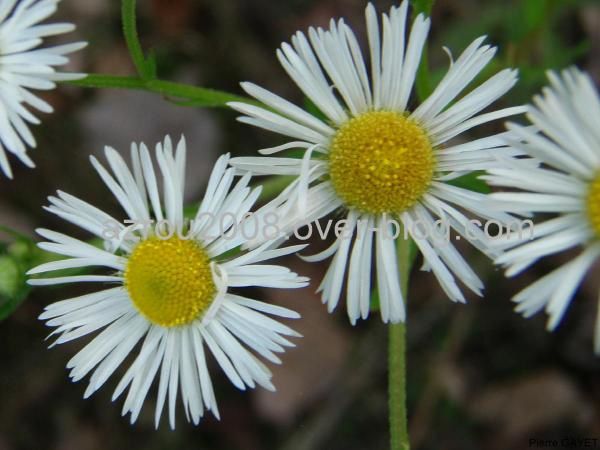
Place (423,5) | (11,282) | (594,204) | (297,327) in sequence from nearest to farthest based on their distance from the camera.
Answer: (594,204) → (423,5) → (11,282) → (297,327)

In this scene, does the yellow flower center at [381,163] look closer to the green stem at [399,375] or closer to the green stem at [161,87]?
the green stem at [399,375]

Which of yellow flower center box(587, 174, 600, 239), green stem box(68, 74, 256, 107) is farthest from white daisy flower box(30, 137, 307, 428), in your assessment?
yellow flower center box(587, 174, 600, 239)

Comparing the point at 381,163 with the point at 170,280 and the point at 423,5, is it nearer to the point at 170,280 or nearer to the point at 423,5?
the point at 423,5

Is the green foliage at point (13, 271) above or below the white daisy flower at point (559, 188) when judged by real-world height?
above

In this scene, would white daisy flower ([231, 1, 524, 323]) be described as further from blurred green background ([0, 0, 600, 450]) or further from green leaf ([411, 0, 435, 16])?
blurred green background ([0, 0, 600, 450])

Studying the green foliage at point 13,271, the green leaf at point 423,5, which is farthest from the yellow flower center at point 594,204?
the green foliage at point 13,271

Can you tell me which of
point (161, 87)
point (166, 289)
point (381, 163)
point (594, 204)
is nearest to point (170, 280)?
point (166, 289)
